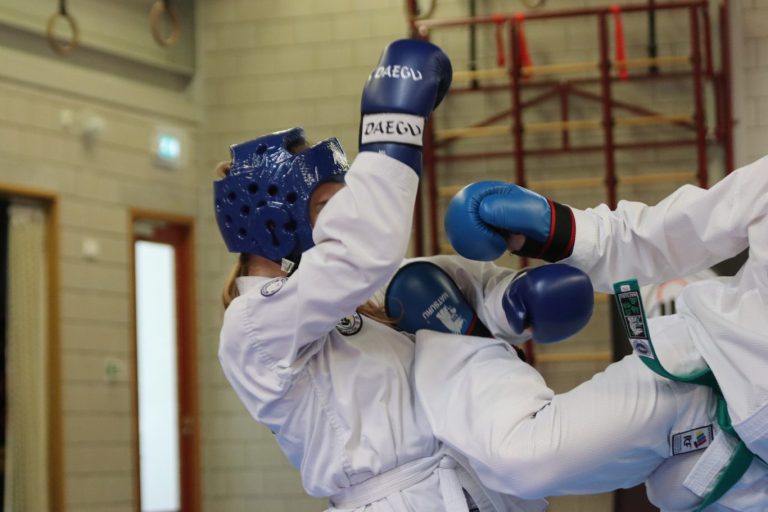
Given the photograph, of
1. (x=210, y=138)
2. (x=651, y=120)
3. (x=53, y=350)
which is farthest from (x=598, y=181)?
(x=53, y=350)

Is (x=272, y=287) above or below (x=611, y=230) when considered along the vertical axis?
below

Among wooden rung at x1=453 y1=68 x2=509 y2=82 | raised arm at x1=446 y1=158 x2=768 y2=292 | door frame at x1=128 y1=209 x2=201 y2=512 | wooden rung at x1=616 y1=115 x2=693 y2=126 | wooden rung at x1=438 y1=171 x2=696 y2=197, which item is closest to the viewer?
raised arm at x1=446 y1=158 x2=768 y2=292

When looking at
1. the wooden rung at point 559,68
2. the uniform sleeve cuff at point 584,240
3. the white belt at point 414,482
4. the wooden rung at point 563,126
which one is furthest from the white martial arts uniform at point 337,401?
the wooden rung at point 559,68

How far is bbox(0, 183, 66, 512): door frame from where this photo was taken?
6.85 meters

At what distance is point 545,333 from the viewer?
91.1 inches

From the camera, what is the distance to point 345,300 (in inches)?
85.0

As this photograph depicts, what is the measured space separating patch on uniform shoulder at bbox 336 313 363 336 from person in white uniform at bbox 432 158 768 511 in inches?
6.9

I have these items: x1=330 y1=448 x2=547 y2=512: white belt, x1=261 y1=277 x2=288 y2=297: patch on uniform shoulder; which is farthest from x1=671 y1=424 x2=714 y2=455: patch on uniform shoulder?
x1=261 y1=277 x2=288 y2=297: patch on uniform shoulder

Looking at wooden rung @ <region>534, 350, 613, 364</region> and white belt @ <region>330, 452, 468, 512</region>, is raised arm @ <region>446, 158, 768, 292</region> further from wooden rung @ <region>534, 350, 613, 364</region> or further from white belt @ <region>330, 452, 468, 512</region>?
wooden rung @ <region>534, 350, 613, 364</region>

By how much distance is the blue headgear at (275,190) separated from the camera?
247 cm

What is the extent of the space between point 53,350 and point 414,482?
5.05m

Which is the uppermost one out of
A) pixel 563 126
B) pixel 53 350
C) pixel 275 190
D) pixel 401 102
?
pixel 563 126

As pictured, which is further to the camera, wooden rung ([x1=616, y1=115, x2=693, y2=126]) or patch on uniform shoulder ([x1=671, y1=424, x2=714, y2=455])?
wooden rung ([x1=616, y1=115, x2=693, y2=126])

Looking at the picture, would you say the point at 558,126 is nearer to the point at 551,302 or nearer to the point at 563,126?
the point at 563,126
